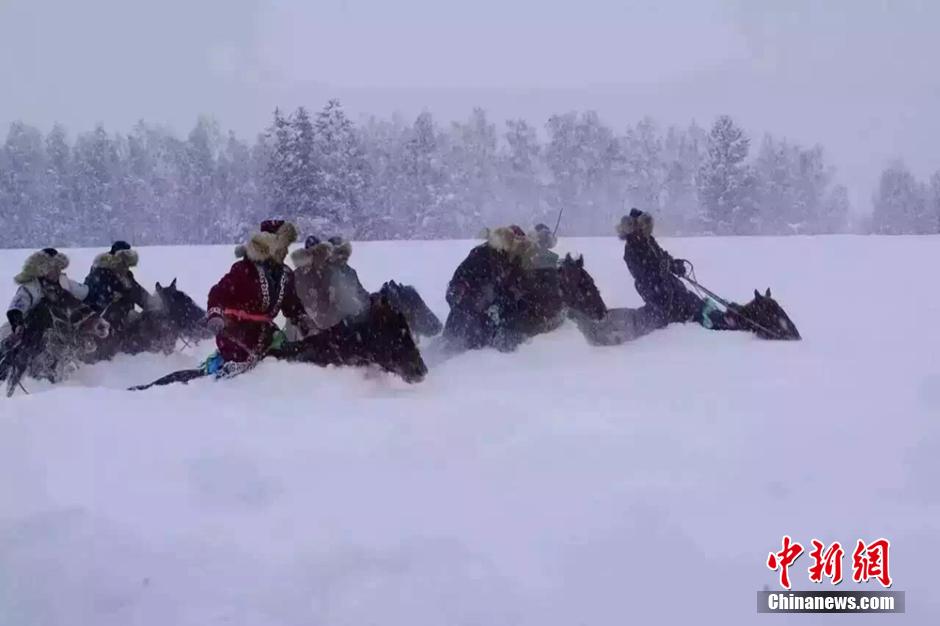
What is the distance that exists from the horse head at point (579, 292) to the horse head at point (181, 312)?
12.8 ft

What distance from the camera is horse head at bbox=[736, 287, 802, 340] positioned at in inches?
325

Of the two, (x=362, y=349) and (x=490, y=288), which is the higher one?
(x=490, y=288)

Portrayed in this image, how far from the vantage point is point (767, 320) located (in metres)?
8.39

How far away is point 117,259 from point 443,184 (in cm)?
4151

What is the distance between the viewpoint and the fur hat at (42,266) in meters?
7.52

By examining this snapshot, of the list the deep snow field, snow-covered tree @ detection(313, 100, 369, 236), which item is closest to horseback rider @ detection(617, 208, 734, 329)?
the deep snow field

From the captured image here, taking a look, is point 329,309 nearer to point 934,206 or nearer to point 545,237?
point 545,237

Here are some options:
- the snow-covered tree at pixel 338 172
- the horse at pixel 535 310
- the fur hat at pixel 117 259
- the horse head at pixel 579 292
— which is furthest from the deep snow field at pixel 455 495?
the snow-covered tree at pixel 338 172

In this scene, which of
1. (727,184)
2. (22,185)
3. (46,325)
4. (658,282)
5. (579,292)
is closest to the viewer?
(46,325)

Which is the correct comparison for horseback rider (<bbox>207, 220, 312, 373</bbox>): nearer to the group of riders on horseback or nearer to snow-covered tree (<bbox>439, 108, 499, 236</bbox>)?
the group of riders on horseback

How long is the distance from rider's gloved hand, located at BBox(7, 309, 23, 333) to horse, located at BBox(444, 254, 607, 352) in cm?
385

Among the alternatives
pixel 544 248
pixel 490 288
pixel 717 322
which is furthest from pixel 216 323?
pixel 717 322

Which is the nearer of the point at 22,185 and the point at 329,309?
the point at 329,309

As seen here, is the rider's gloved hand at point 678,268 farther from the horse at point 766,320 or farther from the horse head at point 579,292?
the horse head at point 579,292
